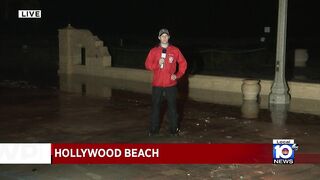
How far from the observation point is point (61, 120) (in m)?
11.2

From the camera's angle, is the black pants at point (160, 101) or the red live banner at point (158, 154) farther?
the black pants at point (160, 101)

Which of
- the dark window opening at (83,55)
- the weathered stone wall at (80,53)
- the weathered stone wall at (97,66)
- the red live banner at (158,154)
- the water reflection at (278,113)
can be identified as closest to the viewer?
the red live banner at (158,154)

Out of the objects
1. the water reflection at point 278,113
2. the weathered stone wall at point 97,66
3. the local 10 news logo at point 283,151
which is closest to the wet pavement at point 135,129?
the water reflection at point 278,113

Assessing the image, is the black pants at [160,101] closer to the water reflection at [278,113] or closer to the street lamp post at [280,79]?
the water reflection at [278,113]

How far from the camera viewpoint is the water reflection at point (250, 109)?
11807 mm

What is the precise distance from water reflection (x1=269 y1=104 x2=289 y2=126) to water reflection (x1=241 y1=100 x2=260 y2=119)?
1.15 ft

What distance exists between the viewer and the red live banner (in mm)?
7402

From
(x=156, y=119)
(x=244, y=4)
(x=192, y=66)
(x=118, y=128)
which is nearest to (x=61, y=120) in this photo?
(x=118, y=128)

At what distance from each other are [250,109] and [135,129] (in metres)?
3.52

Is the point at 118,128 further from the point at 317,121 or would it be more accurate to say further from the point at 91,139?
the point at 317,121

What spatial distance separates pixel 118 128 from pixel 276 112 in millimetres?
3927

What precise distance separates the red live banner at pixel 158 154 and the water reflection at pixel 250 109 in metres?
4.01

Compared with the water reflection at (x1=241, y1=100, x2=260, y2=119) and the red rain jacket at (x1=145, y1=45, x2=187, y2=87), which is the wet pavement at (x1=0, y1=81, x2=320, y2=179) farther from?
the red rain jacket at (x1=145, y1=45, x2=187, y2=87)

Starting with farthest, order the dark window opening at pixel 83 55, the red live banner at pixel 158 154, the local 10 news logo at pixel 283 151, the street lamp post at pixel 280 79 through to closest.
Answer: the dark window opening at pixel 83 55 → the street lamp post at pixel 280 79 → the red live banner at pixel 158 154 → the local 10 news logo at pixel 283 151
